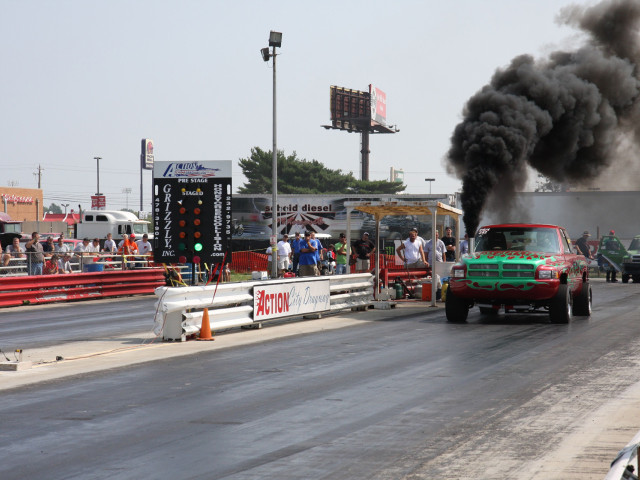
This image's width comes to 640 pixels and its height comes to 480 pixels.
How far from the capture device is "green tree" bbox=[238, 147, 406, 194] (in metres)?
93.4

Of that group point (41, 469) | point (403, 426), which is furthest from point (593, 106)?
point (41, 469)

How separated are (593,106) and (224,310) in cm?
2056

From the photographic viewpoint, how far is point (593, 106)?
30.5 m

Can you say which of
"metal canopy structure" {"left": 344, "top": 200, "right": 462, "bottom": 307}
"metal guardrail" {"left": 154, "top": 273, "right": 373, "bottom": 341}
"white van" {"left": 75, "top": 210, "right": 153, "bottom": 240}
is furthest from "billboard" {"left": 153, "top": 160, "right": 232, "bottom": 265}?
"white van" {"left": 75, "top": 210, "right": 153, "bottom": 240}

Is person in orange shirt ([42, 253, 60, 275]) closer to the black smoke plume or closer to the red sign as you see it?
the black smoke plume

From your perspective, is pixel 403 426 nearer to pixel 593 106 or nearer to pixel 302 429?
pixel 302 429

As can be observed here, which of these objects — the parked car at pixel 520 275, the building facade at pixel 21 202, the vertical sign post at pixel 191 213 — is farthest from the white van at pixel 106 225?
the building facade at pixel 21 202

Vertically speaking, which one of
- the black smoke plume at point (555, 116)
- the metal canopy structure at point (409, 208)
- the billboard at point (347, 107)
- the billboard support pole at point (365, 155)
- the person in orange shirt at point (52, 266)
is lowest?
the person in orange shirt at point (52, 266)

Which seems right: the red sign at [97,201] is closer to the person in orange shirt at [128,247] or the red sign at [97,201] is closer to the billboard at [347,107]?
the billboard at [347,107]

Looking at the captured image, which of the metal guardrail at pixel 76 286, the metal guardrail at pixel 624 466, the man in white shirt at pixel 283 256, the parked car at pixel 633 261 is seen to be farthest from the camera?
the parked car at pixel 633 261

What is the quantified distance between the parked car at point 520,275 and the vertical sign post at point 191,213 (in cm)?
446

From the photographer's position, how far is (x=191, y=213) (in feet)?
50.3

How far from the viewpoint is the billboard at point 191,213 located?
1525 cm

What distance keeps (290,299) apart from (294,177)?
3074 inches
